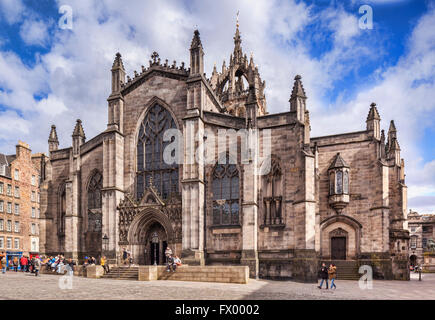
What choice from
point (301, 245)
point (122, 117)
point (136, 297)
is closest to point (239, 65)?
point (122, 117)

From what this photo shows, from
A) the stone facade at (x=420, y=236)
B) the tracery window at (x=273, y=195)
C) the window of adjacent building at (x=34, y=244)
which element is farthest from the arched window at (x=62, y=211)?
the stone facade at (x=420, y=236)

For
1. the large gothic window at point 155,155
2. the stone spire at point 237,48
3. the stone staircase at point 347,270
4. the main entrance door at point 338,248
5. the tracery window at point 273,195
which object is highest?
the stone spire at point 237,48

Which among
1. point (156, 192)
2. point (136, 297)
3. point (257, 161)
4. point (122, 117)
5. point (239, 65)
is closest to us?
point (136, 297)

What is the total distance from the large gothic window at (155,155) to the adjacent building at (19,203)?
27458mm

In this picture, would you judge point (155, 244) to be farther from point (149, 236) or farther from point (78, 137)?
point (78, 137)

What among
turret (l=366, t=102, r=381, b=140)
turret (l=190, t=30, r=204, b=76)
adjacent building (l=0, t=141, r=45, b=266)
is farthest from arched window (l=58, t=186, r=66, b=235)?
turret (l=366, t=102, r=381, b=140)

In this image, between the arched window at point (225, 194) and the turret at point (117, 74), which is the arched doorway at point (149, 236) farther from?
the turret at point (117, 74)

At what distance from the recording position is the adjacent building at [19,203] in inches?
1874

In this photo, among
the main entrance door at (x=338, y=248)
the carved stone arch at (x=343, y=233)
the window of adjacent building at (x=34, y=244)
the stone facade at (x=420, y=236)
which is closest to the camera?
the carved stone arch at (x=343, y=233)

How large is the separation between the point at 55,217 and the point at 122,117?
1074 cm

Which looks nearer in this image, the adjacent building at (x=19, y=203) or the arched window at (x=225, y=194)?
the arched window at (x=225, y=194)

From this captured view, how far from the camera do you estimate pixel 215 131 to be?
2752cm

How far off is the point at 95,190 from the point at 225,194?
11134 millimetres
